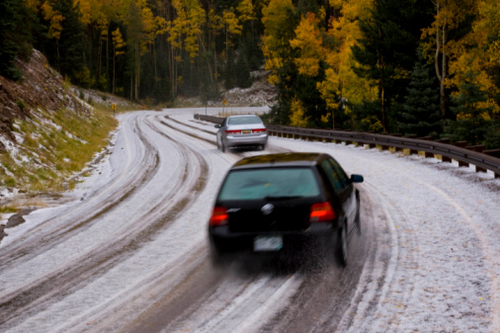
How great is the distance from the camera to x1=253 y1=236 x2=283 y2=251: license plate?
5980 millimetres

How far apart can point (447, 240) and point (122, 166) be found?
46.3 ft

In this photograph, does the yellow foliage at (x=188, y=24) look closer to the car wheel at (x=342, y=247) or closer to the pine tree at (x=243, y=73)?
the pine tree at (x=243, y=73)

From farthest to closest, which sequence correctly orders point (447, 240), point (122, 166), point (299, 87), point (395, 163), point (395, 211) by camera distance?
point (299, 87), point (122, 166), point (395, 163), point (395, 211), point (447, 240)

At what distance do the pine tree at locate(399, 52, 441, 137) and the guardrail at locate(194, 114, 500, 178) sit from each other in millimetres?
4516

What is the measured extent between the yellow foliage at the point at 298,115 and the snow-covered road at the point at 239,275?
34.5 m

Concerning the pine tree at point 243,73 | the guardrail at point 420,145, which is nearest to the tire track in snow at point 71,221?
the guardrail at point 420,145

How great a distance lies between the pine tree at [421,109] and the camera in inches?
1122

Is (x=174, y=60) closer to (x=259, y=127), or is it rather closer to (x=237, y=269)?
(x=259, y=127)

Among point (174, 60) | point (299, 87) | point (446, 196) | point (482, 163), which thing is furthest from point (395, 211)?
point (174, 60)

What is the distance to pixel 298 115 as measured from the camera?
47.8 meters

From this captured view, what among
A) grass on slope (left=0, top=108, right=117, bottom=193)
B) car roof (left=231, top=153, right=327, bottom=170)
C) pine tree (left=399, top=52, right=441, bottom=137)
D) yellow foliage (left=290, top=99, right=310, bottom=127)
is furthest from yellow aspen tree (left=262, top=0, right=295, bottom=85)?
car roof (left=231, top=153, right=327, bottom=170)

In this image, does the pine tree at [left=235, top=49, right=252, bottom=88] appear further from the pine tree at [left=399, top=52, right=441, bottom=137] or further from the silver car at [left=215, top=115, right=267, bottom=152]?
the silver car at [left=215, top=115, right=267, bottom=152]

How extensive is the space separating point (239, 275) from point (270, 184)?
124cm

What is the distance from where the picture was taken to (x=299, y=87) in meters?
47.2
